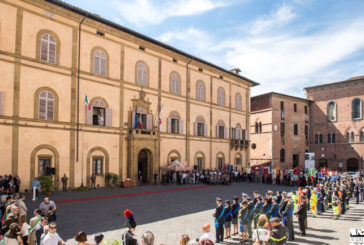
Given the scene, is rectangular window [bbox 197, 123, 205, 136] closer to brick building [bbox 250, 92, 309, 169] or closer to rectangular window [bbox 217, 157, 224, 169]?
rectangular window [bbox 217, 157, 224, 169]

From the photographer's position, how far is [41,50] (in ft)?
72.6

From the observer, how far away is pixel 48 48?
74.1ft

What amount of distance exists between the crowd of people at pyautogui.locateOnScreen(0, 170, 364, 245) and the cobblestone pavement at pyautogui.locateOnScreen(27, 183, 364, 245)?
0.67 metres

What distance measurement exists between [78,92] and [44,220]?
55.5 feet

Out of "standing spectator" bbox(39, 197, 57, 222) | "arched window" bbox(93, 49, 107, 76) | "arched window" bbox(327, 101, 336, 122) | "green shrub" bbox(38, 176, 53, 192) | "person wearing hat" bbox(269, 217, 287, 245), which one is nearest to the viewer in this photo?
"person wearing hat" bbox(269, 217, 287, 245)

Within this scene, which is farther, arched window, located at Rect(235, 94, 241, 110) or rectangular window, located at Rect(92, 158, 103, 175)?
arched window, located at Rect(235, 94, 241, 110)

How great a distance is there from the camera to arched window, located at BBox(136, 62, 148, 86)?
1135 inches

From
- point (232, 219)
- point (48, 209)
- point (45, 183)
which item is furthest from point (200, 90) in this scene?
point (48, 209)

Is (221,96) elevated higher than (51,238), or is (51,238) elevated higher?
(221,96)

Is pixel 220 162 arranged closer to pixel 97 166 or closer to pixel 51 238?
pixel 97 166

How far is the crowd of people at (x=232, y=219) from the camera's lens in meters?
7.08

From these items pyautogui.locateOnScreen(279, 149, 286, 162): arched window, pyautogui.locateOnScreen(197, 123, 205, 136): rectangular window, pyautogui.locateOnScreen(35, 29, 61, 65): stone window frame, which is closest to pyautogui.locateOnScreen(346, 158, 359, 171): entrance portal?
pyautogui.locateOnScreen(279, 149, 286, 162): arched window

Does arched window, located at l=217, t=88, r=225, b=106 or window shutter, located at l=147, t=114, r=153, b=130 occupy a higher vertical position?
arched window, located at l=217, t=88, r=225, b=106

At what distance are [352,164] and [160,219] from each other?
46480mm
